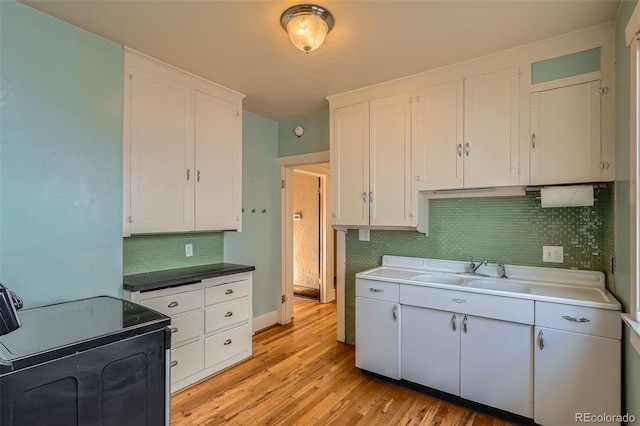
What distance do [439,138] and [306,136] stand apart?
5.48ft

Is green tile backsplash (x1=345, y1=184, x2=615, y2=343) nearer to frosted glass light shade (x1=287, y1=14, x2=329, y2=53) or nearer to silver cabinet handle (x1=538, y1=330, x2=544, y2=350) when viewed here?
silver cabinet handle (x1=538, y1=330, x2=544, y2=350)

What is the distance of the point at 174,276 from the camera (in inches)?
102

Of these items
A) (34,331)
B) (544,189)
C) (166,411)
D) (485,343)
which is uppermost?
(544,189)

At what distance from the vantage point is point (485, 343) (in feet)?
7.17

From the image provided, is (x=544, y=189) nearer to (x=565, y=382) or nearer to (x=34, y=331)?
(x=565, y=382)

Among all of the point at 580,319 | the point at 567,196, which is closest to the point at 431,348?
the point at 580,319

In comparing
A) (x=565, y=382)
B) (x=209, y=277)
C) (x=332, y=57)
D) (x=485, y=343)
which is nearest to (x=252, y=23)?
(x=332, y=57)

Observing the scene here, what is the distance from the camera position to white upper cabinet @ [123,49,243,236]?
2.38 meters

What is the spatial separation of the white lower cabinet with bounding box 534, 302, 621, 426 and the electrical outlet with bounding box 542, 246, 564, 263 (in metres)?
0.54

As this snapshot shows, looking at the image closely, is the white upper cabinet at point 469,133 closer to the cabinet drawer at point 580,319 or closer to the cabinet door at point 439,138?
the cabinet door at point 439,138

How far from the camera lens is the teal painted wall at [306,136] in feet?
12.0

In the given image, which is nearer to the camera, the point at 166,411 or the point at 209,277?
the point at 166,411

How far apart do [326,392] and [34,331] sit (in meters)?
1.90

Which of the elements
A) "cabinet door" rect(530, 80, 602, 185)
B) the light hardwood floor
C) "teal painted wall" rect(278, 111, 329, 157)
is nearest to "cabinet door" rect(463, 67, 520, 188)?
"cabinet door" rect(530, 80, 602, 185)
